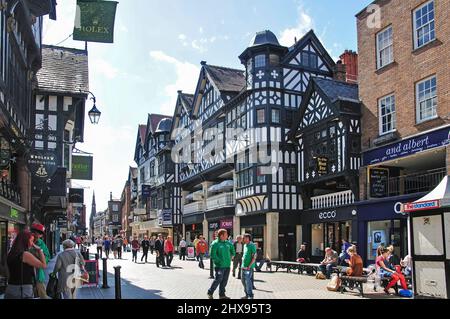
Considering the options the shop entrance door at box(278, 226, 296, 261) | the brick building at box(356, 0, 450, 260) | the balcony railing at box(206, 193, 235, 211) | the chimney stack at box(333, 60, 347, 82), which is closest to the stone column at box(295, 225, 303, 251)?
the shop entrance door at box(278, 226, 296, 261)

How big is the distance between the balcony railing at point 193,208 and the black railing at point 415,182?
21107mm

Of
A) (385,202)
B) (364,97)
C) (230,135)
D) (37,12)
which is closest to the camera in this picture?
(37,12)

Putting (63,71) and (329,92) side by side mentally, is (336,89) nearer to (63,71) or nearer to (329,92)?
(329,92)

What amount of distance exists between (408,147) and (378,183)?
8.62ft

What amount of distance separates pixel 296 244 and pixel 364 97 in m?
10.4

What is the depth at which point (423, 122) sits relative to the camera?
1853cm

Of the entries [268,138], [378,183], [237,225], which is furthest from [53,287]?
[237,225]

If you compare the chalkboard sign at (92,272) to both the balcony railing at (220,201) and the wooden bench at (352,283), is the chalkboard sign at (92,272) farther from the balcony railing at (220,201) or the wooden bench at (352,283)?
the balcony railing at (220,201)

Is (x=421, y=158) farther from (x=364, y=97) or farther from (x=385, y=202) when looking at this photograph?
(x=364, y=97)

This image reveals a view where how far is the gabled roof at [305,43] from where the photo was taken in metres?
30.1

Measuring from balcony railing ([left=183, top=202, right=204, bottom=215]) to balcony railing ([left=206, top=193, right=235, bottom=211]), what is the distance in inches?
71.9

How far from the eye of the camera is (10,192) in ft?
47.6
